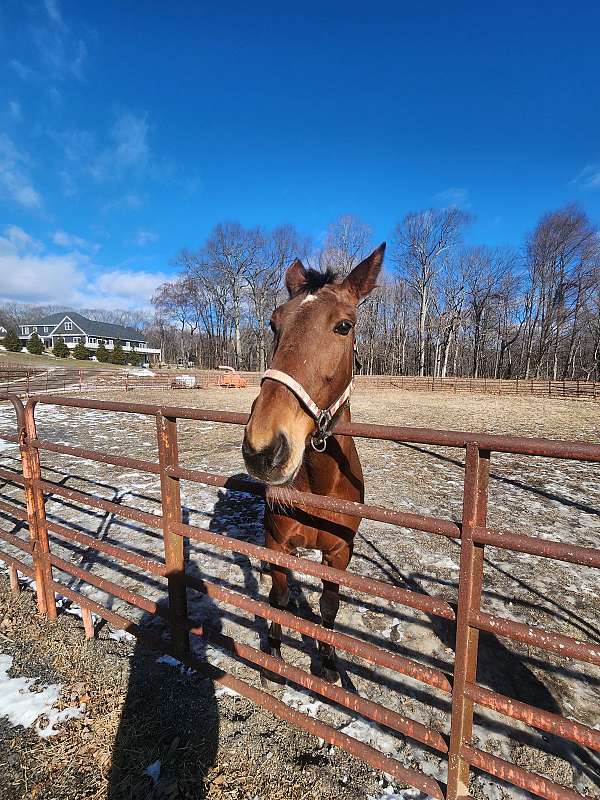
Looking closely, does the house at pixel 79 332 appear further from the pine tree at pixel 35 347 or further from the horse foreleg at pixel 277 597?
the horse foreleg at pixel 277 597

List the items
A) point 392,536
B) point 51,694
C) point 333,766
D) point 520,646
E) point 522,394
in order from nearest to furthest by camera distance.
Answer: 1. point 333,766
2. point 51,694
3. point 520,646
4. point 392,536
5. point 522,394

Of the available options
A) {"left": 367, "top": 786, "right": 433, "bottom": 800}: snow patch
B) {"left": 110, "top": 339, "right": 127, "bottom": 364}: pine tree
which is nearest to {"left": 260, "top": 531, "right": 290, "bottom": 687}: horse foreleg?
{"left": 367, "top": 786, "right": 433, "bottom": 800}: snow patch

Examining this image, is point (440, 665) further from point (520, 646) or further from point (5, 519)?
point (5, 519)

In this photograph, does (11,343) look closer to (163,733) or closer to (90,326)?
(90,326)

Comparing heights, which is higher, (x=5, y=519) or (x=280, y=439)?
(x=280, y=439)

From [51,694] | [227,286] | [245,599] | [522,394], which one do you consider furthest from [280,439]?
[227,286]

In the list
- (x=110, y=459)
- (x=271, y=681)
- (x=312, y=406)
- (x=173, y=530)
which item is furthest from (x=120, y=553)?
(x=312, y=406)

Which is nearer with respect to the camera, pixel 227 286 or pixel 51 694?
pixel 51 694

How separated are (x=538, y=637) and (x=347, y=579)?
28.5 inches

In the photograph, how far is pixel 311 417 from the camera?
1.58 meters

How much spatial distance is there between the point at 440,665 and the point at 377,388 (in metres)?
31.3

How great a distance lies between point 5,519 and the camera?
4992 millimetres

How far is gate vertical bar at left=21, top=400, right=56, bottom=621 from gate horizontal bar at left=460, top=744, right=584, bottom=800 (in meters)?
3.07

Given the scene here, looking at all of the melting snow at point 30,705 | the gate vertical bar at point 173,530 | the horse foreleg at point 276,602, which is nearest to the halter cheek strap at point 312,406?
the gate vertical bar at point 173,530
